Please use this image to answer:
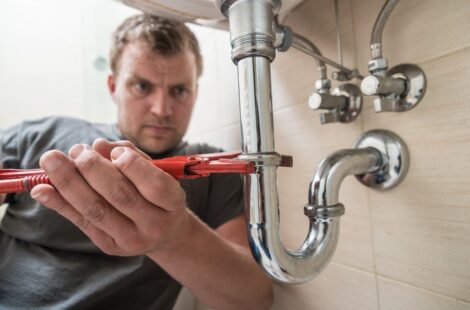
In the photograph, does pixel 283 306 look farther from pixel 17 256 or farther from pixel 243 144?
pixel 17 256

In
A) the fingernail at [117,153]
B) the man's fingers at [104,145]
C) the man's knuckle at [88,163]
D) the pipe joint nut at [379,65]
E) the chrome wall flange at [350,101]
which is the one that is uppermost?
the pipe joint nut at [379,65]

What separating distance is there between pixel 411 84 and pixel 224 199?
50cm

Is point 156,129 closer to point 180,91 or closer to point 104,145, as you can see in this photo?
point 180,91

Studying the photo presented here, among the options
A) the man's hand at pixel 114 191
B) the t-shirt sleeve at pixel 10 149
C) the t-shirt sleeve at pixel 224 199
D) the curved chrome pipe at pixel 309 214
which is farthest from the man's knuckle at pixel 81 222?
the t-shirt sleeve at pixel 10 149

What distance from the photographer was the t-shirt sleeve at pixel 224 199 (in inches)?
28.1

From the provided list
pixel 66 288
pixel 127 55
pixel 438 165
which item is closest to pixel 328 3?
pixel 438 165

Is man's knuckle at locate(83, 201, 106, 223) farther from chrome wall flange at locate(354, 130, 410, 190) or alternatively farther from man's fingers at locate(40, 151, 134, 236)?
chrome wall flange at locate(354, 130, 410, 190)

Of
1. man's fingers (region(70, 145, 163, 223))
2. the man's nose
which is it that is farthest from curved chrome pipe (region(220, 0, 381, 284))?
the man's nose

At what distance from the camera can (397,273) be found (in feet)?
1.22

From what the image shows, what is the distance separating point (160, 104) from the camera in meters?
0.68

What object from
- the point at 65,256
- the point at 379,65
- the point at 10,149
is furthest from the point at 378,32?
the point at 10,149

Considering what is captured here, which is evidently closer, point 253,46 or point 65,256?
point 253,46

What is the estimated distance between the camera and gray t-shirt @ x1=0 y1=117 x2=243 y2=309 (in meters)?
0.58

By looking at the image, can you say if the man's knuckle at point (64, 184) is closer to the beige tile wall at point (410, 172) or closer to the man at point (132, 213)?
the man at point (132, 213)
